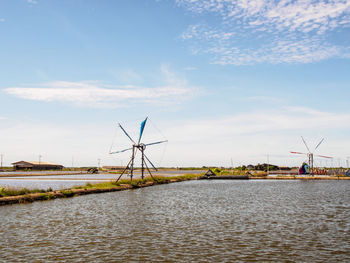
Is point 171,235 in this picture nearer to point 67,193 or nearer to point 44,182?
point 67,193

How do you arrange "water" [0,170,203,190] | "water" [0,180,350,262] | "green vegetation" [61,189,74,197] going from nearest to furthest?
"water" [0,180,350,262], "green vegetation" [61,189,74,197], "water" [0,170,203,190]

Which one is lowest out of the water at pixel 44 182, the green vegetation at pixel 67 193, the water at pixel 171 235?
the water at pixel 171 235

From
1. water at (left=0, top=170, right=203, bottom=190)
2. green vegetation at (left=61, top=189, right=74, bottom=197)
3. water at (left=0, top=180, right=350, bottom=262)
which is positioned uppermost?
green vegetation at (left=61, top=189, right=74, bottom=197)

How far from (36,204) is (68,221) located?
38.6ft

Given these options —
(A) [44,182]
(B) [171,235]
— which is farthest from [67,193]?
(A) [44,182]

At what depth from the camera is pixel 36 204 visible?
116ft

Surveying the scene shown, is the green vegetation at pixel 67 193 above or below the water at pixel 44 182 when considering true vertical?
above

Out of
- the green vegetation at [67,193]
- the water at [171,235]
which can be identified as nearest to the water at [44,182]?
the green vegetation at [67,193]

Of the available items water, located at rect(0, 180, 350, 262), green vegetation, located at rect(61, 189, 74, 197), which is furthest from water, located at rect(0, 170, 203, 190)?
water, located at rect(0, 180, 350, 262)

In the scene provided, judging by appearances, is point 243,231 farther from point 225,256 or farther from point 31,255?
point 31,255

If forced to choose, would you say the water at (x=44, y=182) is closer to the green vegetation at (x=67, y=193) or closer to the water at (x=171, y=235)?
the green vegetation at (x=67, y=193)

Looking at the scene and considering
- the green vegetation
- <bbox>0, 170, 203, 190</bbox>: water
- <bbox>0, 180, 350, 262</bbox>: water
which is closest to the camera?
<bbox>0, 180, 350, 262</bbox>: water

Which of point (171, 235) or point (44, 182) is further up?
point (44, 182)

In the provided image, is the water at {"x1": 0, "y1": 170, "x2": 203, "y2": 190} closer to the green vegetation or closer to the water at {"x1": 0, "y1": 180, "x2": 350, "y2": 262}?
the green vegetation
